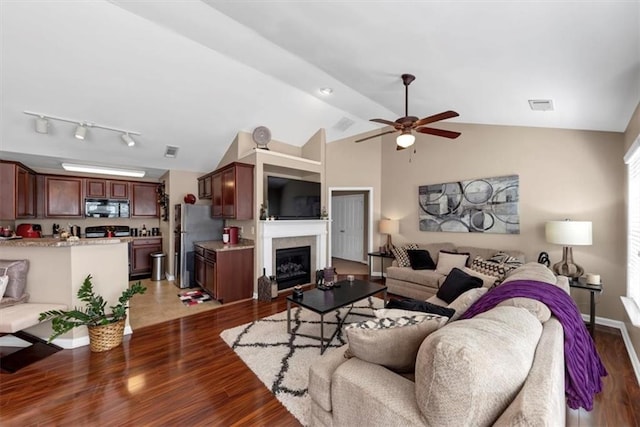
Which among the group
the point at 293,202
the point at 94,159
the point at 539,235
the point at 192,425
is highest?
the point at 94,159

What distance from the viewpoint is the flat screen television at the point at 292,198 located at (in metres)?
4.58

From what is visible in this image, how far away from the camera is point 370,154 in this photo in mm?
5770

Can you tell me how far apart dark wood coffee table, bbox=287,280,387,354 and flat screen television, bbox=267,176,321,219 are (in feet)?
5.93

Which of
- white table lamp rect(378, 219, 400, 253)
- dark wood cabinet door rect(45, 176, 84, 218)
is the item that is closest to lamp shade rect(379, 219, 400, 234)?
white table lamp rect(378, 219, 400, 253)

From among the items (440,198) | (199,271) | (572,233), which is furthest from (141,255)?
(572,233)

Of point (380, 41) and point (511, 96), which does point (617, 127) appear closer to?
point (511, 96)

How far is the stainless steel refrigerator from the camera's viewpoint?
4.82 metres

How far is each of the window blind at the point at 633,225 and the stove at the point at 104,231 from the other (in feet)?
25.6

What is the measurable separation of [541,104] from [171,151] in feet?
17.8

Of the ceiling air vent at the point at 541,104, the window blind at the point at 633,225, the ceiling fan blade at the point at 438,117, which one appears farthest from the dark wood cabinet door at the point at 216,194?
the window blind at the point at 633,225

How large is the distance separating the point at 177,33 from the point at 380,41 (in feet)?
6.92

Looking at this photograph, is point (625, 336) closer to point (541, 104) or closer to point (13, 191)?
point (541, 104)

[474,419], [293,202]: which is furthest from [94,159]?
[474,419]

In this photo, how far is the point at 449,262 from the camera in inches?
160
